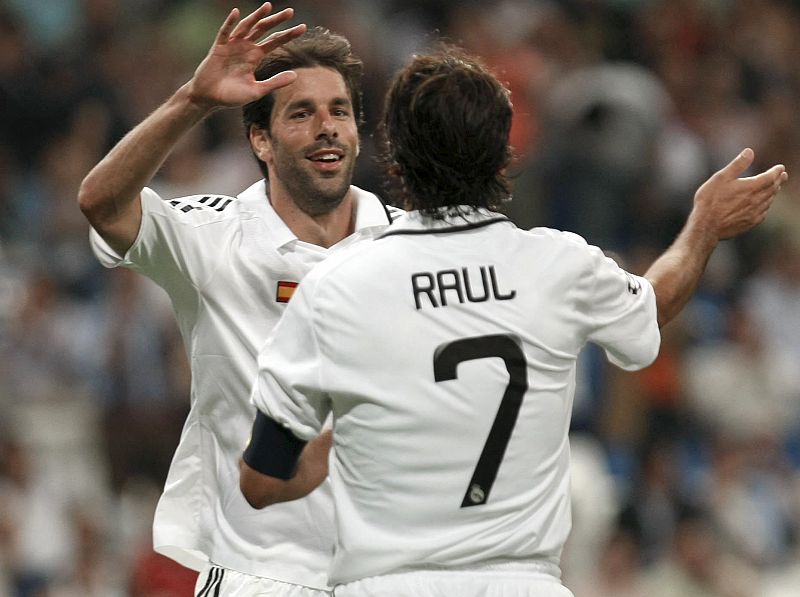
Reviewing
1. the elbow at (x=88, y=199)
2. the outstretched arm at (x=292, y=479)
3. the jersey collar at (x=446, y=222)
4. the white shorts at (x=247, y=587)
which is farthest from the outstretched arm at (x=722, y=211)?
the elbow at (x=88, y=199)

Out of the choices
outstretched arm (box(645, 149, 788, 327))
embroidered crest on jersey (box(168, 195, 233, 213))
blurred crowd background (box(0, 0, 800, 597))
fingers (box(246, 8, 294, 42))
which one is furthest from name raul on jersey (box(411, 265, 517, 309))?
blurred crowd background (box(0, 0, 800, 597))

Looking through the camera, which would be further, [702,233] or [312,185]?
[312,185]

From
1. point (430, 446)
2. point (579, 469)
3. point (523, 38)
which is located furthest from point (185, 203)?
point (523, 38)

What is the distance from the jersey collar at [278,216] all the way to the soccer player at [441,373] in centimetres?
85

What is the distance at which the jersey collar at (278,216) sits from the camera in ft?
15.1

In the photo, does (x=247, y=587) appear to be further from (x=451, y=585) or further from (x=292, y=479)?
(x=451, y=585)

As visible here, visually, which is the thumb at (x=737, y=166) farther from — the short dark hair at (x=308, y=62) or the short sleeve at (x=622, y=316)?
the short dark hair at (x=308, y=62)

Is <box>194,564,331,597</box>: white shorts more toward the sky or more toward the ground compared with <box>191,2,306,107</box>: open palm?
more toward the ground

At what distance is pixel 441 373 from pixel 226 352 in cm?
103

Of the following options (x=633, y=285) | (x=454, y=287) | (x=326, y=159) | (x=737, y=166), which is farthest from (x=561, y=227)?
(x=454, y=287)

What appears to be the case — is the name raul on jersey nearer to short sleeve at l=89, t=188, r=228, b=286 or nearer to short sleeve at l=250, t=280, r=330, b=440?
short sleeve at l=250, t=280, r=330, b=440

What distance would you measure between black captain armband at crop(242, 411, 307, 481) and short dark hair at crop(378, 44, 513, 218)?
0.61 metres

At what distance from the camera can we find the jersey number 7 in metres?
3.67

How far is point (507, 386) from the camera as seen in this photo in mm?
3701
